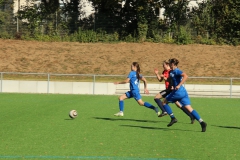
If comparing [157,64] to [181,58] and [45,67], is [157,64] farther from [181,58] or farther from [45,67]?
[45,67]

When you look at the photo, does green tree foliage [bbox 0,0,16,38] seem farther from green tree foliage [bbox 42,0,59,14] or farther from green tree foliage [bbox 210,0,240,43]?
green tree foliage [bbox 210,0,240,43]

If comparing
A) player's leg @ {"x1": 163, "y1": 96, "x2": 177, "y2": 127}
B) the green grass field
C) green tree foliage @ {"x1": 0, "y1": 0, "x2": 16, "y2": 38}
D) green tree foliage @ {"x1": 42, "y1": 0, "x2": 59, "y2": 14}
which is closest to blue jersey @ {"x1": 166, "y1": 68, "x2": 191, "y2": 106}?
player's leg @ {"x1": 163, "y1": 96, "x2": 177, "y2": 127}

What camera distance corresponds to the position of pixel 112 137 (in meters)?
13.0

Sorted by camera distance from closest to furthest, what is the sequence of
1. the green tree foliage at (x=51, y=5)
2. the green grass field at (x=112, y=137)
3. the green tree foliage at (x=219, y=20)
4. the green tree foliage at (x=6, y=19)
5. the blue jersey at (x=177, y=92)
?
the green grass field at (x=112, y=137), the blue jersey at (x=177, y=92), the green tree foliage at (x=219, y=20), the green tree foliage at (x=6, y=19), the green tree foliage at (x=51, y=5)

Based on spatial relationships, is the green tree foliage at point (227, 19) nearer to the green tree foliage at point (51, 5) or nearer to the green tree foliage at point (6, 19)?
the green tree foliage at point (51, 5)

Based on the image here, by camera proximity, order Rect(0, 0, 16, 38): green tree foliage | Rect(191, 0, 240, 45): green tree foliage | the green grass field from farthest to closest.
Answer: Rect(0, 0, 16, 38): green tree foliage
Rect(191, 0, 240, 45): green tree foliage
the green grass field

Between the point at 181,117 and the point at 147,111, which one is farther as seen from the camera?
the point at 147,111

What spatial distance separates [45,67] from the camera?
142 ft

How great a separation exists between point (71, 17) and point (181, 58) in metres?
12.2

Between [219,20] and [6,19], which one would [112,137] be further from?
[6,19]

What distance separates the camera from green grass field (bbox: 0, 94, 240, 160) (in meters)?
10.6

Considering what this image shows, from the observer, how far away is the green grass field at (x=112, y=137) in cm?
1059

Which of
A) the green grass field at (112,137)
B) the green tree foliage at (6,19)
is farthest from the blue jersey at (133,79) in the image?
the green tree foliage at (6,19)

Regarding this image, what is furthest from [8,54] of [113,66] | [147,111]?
[147,111]
